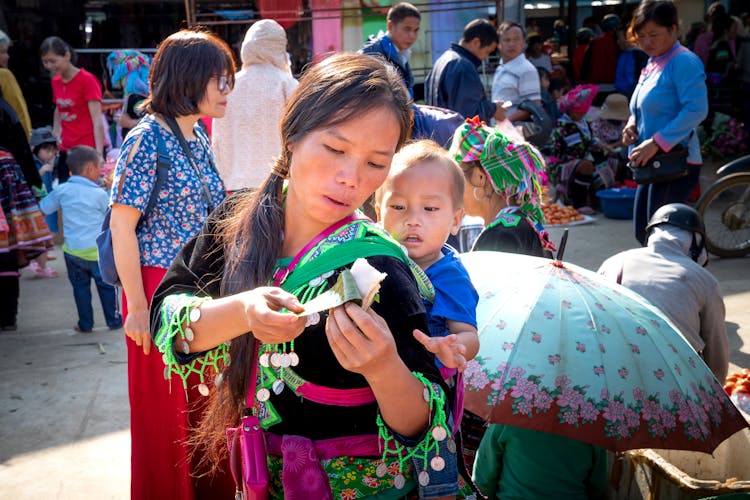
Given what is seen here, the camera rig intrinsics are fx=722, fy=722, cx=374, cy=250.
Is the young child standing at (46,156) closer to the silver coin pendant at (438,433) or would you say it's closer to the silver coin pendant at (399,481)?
the silver coin pendant at (399,481)

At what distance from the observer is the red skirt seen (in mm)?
2783

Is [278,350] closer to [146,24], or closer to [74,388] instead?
[74,388]

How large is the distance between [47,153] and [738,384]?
27.8 feet

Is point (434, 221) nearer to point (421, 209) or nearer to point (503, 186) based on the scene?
point (421, 209)

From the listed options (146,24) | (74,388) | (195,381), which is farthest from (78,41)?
(195,381)

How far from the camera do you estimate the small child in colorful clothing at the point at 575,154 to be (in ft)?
30.8

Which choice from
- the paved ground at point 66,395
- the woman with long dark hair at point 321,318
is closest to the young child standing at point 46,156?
the paved ground at point 66,395

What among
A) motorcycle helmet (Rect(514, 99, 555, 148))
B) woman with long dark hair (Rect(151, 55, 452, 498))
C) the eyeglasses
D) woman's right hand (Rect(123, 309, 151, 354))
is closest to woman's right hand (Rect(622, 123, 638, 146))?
motorcycle helmet (Rect(514, 99, 555, 148))

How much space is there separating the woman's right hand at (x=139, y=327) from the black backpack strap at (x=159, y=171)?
35cm

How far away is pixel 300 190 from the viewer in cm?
148

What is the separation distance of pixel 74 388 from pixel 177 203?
2.40 meters

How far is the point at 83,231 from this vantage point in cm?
563

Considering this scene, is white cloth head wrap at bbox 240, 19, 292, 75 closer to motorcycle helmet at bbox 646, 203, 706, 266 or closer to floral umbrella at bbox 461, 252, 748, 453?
motorcycle helmet at bbox 646, 203, 706, 266

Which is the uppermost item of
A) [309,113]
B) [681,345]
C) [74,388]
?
[309,113]
